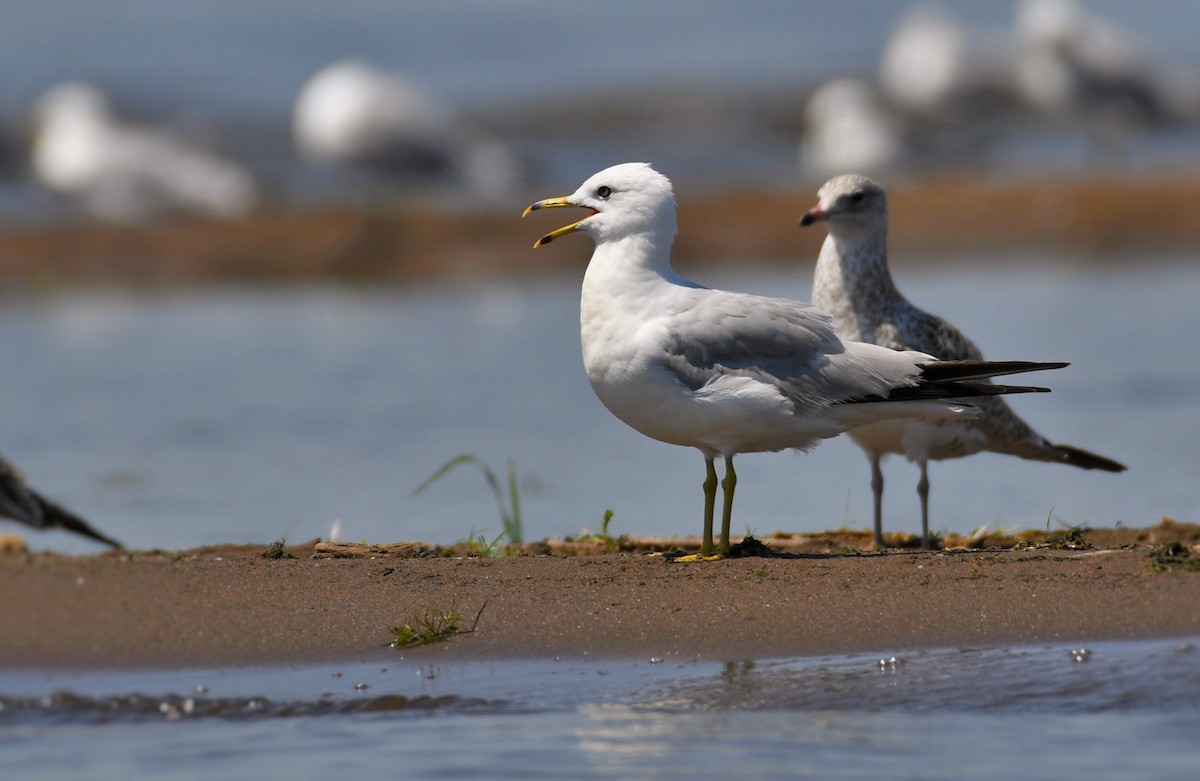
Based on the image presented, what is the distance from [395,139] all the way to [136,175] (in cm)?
261

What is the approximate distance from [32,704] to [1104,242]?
13.3 m

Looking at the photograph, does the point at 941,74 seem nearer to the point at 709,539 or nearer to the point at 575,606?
the point at 709,539

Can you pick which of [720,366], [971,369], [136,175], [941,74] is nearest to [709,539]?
[720,366]

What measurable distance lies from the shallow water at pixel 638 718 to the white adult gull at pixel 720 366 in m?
1.15

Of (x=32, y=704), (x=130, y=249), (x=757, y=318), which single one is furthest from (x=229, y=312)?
(x=32, y=704)

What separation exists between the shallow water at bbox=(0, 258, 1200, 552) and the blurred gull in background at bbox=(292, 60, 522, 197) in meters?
4.61

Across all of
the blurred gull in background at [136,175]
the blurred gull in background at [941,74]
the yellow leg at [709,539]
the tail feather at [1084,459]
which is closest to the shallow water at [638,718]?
the yellow leg at [709,539]

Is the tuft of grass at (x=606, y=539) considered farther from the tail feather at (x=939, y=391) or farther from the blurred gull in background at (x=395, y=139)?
the blurred gull in background at (x=395, y=139)

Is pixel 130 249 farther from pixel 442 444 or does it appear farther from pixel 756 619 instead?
pixel 756 619

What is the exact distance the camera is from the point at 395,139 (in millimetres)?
19422

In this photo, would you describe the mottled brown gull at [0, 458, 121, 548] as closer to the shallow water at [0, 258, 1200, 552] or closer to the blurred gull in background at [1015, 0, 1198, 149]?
the shallow water at [0, 258, 1200, 552]

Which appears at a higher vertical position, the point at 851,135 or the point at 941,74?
the point at 941,74

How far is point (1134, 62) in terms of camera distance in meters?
22.8

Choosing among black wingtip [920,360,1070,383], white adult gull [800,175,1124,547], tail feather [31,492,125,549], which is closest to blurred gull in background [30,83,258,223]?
white adult gull [800,175,1124,547]
